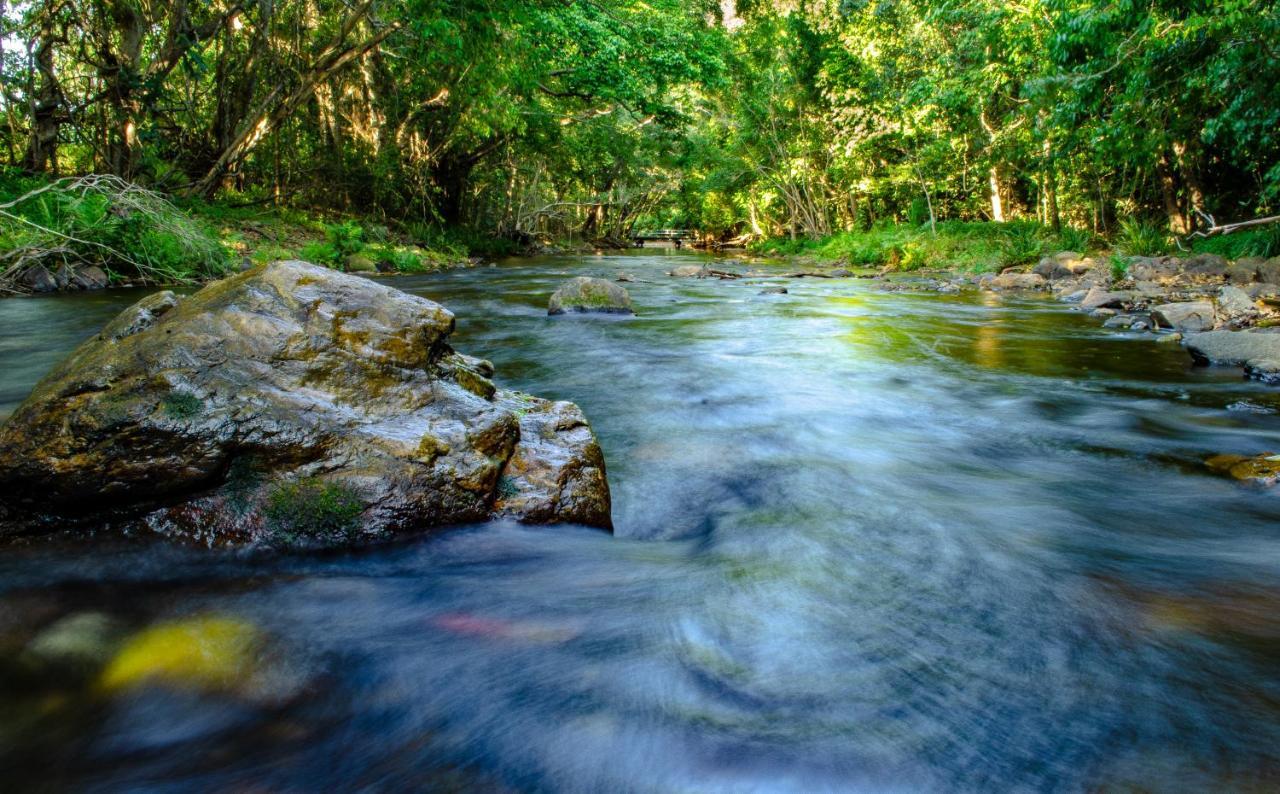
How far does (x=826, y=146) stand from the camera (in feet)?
78.1

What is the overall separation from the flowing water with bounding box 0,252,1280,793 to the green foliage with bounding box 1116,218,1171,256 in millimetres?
10655

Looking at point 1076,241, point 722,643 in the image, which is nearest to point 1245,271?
point 1076,241

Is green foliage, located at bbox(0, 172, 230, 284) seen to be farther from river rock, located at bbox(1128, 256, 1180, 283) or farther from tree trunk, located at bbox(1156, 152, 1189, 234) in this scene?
tree trunk, located at bbox(1156, 152, 1189, 234)

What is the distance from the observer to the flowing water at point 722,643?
1497mm

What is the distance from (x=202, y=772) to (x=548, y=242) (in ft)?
106

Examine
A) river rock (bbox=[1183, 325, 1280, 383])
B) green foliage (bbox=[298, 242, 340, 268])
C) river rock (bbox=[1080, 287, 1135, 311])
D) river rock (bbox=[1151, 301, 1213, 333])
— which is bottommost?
river rock (bbox=[1183, 325, 1280, 383])

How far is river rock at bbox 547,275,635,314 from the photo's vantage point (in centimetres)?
914

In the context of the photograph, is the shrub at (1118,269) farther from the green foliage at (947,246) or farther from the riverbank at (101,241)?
the riverbank at (101,241)

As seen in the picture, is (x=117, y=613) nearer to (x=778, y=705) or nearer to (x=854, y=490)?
(x=778, y=705)

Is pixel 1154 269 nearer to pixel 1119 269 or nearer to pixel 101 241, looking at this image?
pixel 1119 269

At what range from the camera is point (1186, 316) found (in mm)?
7355

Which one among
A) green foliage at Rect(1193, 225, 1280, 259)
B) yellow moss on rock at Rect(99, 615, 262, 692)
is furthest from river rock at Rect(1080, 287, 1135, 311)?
yellow moss on rock at Rect(99, 615, 262, 692)

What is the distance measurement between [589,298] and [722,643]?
7631mm

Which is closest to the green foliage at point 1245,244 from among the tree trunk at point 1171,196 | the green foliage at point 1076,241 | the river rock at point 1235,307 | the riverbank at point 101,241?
the tree trunk at point 1171,196
